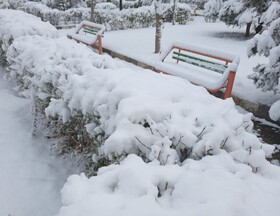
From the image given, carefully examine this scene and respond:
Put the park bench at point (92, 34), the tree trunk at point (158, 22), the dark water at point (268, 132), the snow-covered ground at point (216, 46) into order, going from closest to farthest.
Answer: the dark water at point (268, 132)
the snow-covered ground at point (216, 46)
the tree trunk at point (158, 22)
the park bench at point (92, 34)

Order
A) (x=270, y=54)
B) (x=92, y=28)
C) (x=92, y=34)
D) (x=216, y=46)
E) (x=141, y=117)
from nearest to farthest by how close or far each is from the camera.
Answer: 1. (x=141, y=117)
2. (x=270, y=54)
3. (x=92, y=34)
4. (x=92, y=28)
5. (x=216, y=46)

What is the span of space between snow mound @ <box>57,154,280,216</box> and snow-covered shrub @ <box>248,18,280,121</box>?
10.2ft

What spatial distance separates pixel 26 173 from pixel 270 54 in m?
3.92

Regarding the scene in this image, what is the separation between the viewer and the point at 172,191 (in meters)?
1.66

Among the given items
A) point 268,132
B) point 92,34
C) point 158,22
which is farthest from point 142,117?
point 92,34

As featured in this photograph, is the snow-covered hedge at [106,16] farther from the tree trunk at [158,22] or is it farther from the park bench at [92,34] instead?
the tree trunk at [158,22]

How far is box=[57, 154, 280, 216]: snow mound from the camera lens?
1.45m

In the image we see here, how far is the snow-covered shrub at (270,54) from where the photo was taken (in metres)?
4.43

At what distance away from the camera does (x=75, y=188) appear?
5.31 ft

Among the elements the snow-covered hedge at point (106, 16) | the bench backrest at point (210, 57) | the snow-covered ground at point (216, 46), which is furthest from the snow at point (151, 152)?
the snow-covered hedge at point (106, 16)

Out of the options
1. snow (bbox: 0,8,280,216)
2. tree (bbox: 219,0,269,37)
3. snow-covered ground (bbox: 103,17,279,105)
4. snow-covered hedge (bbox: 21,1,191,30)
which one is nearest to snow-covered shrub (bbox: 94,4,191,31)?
snow-covered hedge (bbox: 21,1,191,30)

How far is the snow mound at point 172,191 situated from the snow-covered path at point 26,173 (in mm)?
1604

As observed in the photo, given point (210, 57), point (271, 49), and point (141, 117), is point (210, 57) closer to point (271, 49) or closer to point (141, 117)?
point (271, 49)

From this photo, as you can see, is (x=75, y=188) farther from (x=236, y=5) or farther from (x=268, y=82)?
(x=236, y=5)
